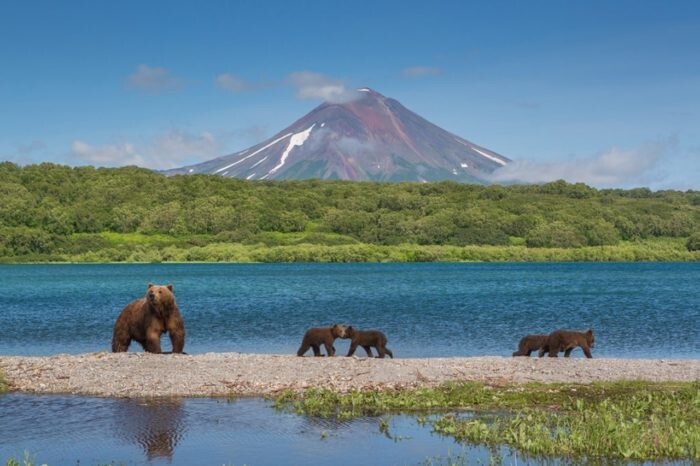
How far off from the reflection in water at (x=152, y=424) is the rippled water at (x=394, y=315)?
13.0m

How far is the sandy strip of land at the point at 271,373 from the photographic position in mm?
19703

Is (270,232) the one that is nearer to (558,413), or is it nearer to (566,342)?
(566,342)

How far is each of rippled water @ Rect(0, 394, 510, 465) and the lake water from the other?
38mm

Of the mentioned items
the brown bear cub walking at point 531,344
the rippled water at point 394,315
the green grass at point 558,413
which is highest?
the brown bear cub walking at point 531,344

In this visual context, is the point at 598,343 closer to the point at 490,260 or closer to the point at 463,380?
the point at 463,380

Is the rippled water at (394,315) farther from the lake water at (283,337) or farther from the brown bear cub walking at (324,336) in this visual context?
the brown bear cub walking at (324,336)

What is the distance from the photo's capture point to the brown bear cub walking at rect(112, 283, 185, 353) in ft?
74.4

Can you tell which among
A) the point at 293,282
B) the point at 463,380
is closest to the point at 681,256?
the point at 293,282

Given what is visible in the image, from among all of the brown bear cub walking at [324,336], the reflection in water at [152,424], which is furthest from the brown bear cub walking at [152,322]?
the reflection in water at [152,424]

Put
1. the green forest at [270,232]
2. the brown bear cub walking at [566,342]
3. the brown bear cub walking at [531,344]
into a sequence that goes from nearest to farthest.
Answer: the brown bear cub walking at [566,342], the brown bear cub walking at [531,344], the green forest at [270,232]

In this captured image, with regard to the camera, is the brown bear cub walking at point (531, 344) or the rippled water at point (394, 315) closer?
the brown bear cub walking at point (531, 344)

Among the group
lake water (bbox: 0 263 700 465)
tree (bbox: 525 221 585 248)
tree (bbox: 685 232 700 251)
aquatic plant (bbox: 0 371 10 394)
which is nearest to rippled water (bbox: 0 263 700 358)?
→ lake water (bbox: 0 263 700 465)

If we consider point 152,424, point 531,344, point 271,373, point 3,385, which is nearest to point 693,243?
point 531,344

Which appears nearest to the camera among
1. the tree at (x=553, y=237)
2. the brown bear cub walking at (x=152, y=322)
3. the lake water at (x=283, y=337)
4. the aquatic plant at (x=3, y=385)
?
the lake water at (x=283, y=337)
